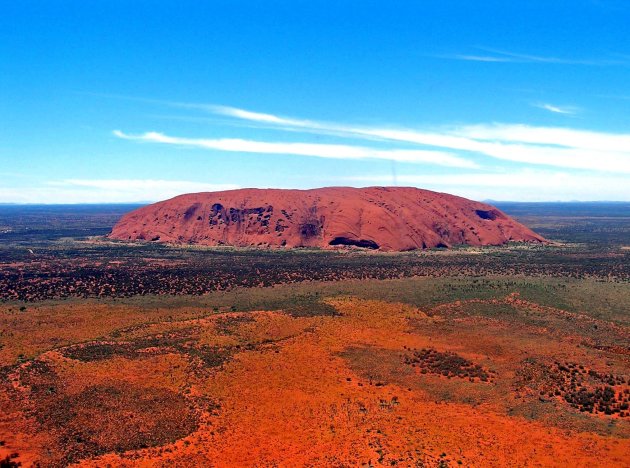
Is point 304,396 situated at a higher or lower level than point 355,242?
lower

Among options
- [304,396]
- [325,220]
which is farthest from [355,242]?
[304,396]

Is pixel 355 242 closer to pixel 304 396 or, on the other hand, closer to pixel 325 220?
pixel 325 220

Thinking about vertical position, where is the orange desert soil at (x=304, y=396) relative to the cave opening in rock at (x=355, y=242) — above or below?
below

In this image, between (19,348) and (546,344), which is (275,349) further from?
(546,344)

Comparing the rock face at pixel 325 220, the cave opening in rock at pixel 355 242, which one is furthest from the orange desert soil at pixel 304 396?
the rock face at pixel 325 220

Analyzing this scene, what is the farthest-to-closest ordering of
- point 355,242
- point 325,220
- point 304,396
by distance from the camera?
point 325,220
point 355,242
point 304,396

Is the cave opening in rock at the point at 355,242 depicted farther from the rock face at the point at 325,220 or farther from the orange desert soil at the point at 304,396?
the orange desert soil at the point at 304,396

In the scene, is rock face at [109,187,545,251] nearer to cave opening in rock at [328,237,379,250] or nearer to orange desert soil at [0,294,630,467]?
cave opening in rock at [328,237,379,250]

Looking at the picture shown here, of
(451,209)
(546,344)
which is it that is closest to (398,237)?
(451,209)
